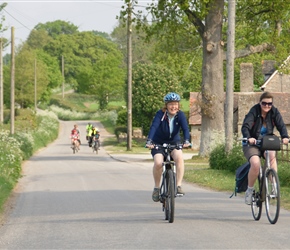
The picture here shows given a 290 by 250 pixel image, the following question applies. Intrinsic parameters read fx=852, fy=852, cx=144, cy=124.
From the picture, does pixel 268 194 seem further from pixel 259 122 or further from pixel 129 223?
pixel 129 223

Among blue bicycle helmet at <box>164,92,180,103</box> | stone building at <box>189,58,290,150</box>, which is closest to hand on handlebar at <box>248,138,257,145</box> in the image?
blue bicycle helmet at <box>164,92,180,103</box>

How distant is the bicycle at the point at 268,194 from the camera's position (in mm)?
11602

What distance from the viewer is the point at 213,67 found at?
122ft

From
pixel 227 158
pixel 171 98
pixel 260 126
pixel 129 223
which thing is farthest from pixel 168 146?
pixel 227 158

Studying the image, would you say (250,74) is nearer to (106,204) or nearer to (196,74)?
(196,74)

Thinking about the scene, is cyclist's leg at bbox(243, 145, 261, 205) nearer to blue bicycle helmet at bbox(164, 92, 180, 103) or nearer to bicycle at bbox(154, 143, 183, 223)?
bicycle at bbox(154, 143, 183, 223)

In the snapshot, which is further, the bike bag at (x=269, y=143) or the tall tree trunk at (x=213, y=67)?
the tall tree trunk at (x=213, y=67)

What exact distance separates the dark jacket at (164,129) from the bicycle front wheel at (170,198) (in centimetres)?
61

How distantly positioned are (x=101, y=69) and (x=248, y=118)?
10531 cm

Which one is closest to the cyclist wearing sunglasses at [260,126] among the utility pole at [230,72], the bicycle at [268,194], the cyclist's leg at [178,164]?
the bicycle at [268,194]

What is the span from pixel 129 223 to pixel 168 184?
0.81 m

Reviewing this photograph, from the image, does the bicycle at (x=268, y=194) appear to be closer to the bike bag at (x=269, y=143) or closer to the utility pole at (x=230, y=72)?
the bike bag at (x=269, y=143)

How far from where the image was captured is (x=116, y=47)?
531ft

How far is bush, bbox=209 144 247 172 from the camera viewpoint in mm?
25969
